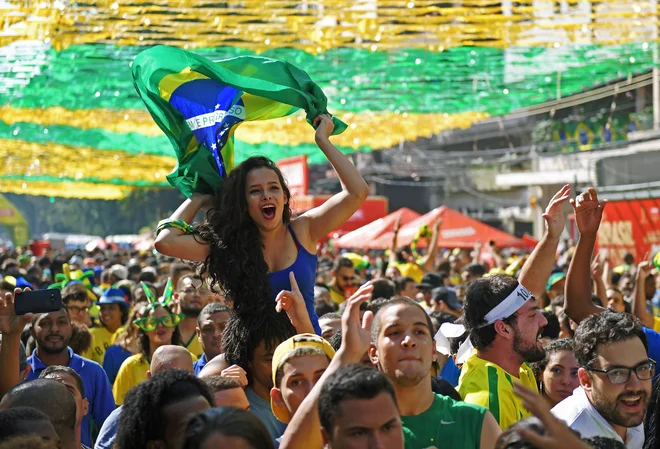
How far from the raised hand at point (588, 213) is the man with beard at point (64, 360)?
3.11 meters

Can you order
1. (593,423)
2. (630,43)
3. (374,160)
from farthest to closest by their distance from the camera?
(374,160) → (630,43) → (593,423)

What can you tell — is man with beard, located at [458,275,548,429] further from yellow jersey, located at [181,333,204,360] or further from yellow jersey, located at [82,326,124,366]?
yellow jersey, located at [82,326,124,366]

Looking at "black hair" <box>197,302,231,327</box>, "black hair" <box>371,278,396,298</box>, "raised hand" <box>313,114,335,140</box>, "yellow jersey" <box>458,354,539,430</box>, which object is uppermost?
"raised hand" <box>313,114,335,140</box>

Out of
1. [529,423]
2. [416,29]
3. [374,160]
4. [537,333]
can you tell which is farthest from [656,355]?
[374,160]

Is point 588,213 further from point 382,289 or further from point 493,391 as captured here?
point 382,289

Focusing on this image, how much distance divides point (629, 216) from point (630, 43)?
921cm

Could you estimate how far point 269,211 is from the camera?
550 centimetres

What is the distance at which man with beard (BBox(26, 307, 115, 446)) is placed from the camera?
6895 millimetres

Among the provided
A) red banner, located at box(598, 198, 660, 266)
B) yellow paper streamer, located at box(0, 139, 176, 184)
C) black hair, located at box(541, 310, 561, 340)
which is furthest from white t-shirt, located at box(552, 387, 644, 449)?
yellow paper streamer, located at box(0, 139, 176, 184)

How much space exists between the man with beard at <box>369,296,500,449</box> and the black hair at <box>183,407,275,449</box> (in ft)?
3.69

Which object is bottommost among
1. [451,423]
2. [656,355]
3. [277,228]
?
[656,355]

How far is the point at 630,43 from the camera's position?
1482cm

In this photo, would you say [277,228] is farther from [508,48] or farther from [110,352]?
[508,48]

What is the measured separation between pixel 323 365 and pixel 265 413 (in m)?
0.57
